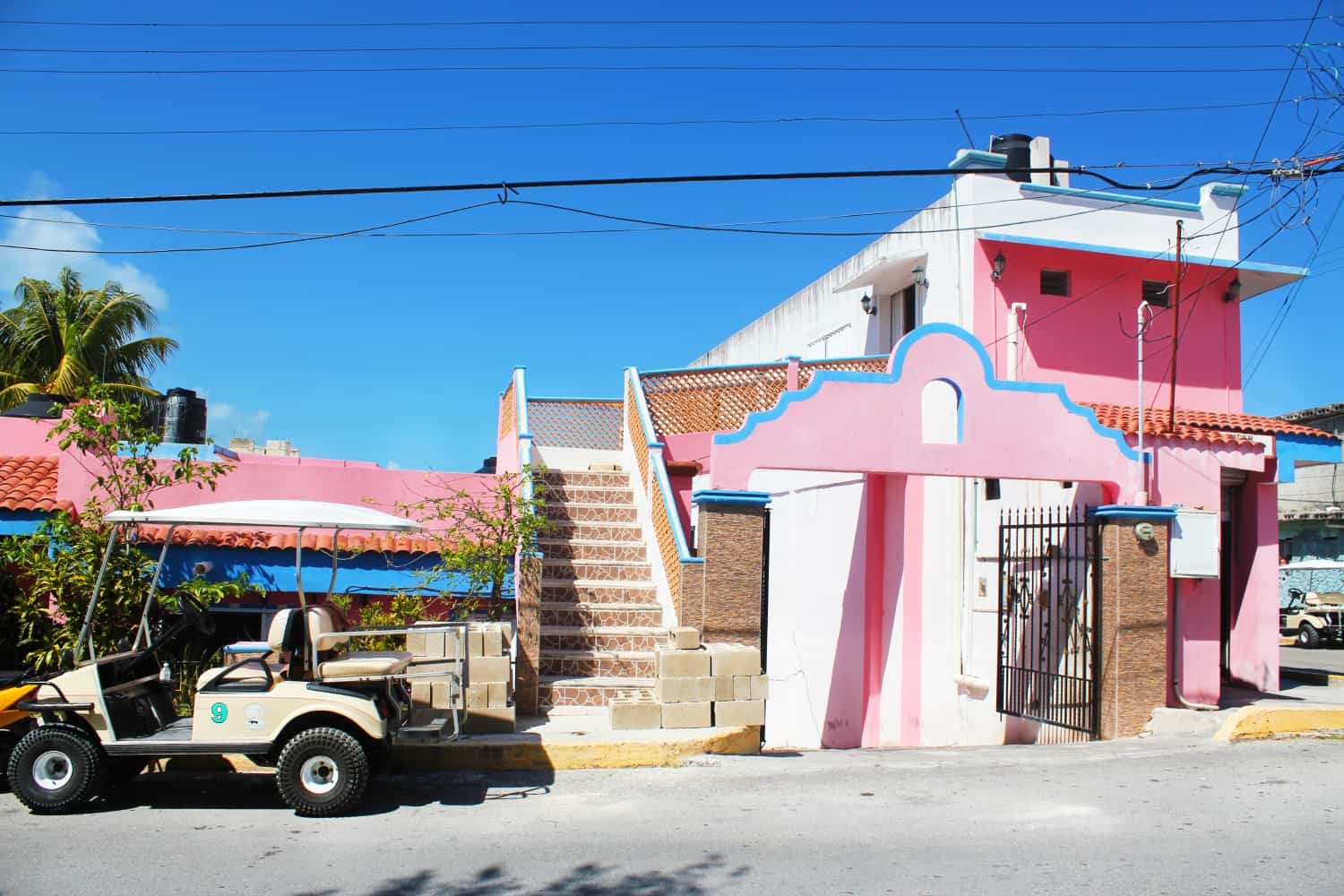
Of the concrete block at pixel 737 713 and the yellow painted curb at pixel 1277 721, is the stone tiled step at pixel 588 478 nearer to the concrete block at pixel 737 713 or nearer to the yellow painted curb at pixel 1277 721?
the concrete block at pixel 737 713

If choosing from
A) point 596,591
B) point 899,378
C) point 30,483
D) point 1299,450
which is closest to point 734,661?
point 596,591

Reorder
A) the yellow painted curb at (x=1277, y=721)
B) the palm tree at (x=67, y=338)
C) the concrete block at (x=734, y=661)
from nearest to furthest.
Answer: the concrete block at (x=734, y=661) < the yellow painted curb at (x=1277, y=721) < the palm tree at (x=67, y=338)

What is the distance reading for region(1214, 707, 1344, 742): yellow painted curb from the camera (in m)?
10.5

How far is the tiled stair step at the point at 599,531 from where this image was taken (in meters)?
12.3

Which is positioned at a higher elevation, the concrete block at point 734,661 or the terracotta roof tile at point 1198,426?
the terracotta roof tile at point 1198,426

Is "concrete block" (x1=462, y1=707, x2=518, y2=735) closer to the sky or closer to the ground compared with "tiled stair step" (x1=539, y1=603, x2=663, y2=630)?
closer to the ground

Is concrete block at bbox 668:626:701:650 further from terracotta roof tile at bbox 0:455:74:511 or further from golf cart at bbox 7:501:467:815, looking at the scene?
terracotta roof tile at bbox 0:455:74:511

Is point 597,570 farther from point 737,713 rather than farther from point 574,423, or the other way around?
point 574,423

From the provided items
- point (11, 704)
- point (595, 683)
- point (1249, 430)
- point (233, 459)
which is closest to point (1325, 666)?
point (1249, 430)

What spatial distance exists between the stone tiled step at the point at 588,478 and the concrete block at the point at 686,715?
14.5ft

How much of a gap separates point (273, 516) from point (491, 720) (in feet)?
8.55

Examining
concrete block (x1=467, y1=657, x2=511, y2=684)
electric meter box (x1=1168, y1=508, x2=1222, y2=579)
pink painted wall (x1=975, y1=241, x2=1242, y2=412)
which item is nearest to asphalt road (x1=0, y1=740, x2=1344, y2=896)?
concrete block (x1=467, y1=657, x2=511, y2=684)

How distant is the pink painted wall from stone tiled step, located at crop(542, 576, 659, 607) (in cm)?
638

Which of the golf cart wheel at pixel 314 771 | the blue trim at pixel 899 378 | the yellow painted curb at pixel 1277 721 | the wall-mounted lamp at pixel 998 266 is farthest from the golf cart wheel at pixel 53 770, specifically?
the wall-mounted lamp at pixel 998 266
